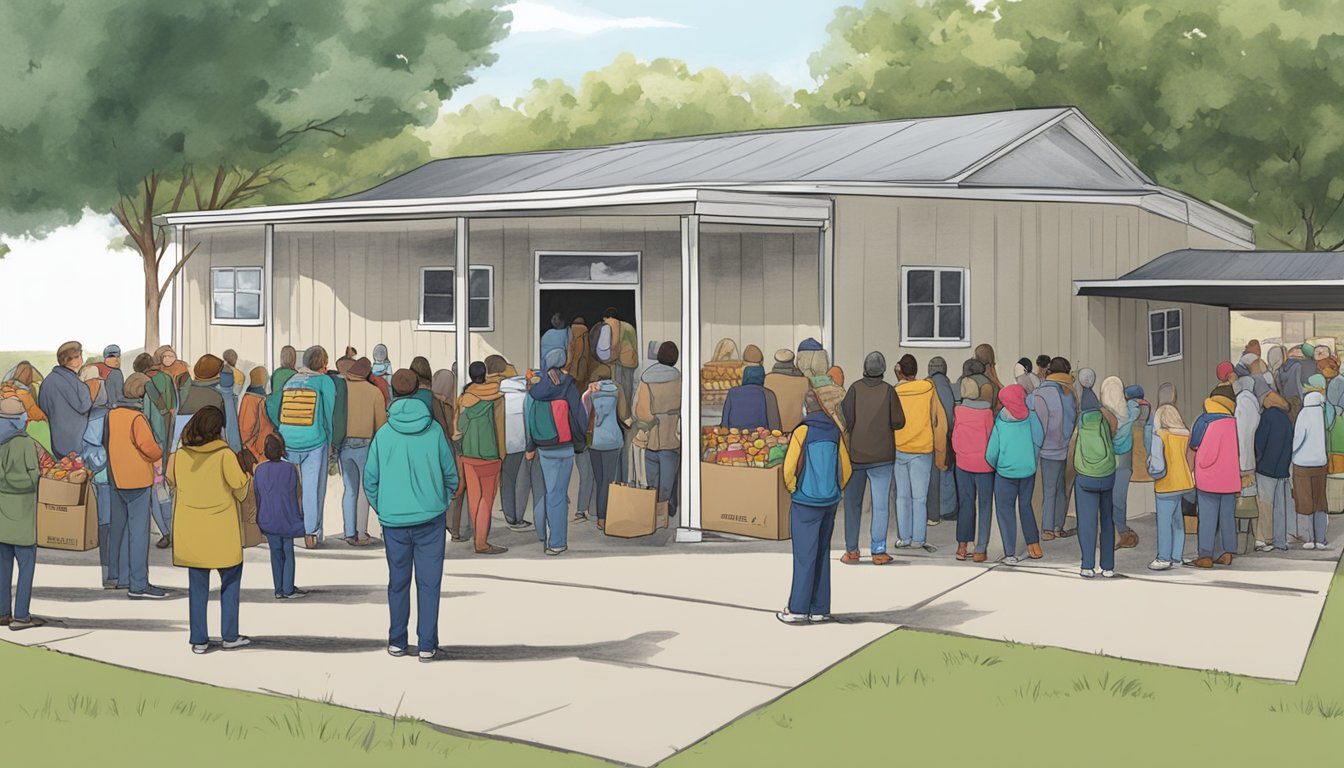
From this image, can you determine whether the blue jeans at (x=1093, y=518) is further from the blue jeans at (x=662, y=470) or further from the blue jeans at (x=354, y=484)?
the blue jeans at (x=354, y=484)

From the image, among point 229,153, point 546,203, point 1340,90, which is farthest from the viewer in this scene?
point 1340,90

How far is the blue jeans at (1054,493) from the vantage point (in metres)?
11.7

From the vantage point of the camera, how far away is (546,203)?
13617 millimetres

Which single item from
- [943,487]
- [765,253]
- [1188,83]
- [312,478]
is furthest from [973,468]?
[1188,83]

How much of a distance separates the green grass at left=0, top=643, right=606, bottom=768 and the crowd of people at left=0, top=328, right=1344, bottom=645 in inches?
35.5

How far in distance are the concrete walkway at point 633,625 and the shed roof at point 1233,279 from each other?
10.3 feet

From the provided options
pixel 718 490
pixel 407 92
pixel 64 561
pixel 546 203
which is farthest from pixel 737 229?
pixel 407 92

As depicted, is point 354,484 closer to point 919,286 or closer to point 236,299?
point 919,286

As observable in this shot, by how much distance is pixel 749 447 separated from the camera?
39.9ft

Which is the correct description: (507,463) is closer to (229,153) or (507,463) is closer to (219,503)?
(219,503)

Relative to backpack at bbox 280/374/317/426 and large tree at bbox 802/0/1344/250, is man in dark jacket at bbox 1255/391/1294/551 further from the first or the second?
large tree at bbox 802/0/1344/250

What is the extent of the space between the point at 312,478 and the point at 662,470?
10.5 ft

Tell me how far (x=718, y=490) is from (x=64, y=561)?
5567mm

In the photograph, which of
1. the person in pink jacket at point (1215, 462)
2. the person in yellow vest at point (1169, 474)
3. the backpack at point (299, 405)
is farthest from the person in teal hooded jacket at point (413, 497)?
the person in pink jacket at point (1215, 462)
